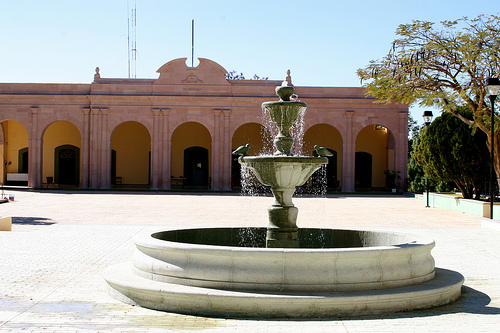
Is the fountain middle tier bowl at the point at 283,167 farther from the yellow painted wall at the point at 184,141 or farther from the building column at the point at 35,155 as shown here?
the yellow painted wall at the point at 184,141

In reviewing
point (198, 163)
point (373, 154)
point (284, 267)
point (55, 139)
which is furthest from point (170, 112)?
point (284, 267)

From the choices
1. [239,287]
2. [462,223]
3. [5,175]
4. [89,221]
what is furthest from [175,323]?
[5,175]

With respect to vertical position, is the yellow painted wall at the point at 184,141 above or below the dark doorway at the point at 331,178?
above

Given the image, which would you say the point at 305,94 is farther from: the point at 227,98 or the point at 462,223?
the point at 462,223

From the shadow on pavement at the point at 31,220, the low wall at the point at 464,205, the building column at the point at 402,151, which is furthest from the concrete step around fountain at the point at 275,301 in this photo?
the building column at the point at 402,151

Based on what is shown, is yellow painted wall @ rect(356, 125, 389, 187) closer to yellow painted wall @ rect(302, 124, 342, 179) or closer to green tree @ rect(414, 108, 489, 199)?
yellow painted wall @ rect(302, 124, 342, 179)

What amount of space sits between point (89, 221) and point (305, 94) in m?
22.6

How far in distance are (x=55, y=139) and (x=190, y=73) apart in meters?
11.5

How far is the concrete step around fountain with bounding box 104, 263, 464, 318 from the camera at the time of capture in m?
6.68

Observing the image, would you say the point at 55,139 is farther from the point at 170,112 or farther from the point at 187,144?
the point at 170,112

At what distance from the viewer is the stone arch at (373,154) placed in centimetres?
4116

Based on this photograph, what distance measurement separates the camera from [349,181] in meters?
36.9

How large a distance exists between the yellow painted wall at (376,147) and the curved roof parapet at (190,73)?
10596 mm

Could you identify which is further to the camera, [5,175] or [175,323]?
[5,175]
